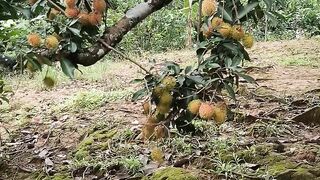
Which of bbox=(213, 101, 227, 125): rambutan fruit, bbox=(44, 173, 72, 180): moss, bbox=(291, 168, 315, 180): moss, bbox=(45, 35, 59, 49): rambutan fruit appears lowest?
bbox=(44, 173, 72, 180): moss

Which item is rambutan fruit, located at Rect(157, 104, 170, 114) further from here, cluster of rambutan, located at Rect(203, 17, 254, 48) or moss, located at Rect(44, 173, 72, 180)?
moss, located at Rect(44, 173, 72, 180)

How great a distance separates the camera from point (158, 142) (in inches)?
76.9

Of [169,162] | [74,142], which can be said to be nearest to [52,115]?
[74,142]

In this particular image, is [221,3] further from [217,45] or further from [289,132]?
[289,132]

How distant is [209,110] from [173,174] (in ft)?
2.23

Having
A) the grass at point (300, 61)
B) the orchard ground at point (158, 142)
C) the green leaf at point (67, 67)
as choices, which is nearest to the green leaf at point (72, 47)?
the green leaf at point (67, 67)

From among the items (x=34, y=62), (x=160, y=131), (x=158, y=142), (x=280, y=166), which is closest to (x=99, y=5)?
(x=34, y=62)

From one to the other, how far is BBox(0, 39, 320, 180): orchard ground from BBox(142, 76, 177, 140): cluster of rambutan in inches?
3.4

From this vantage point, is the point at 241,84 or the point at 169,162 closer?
the point at 169,162

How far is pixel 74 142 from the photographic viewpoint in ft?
8.64

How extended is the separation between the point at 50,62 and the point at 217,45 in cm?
49

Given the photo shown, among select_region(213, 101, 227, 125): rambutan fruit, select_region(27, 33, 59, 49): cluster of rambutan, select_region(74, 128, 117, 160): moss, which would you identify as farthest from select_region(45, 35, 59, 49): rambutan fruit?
select_region(74, 128, 117, 160): moss

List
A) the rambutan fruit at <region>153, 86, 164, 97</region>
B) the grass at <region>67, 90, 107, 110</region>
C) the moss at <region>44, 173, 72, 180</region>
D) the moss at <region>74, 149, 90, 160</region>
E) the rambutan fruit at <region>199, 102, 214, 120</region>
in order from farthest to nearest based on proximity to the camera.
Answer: the grass at <region>67, 90, 107, 110</region> < the moss at <region>74, 149, 90, 160</region> < the moss at <region>44, 173, 72, 180</region> < the rambutan fruit at <region>153, 86, 164, 97</region> < the rambutan fruit at <region>199, 102, 214, 120</region>

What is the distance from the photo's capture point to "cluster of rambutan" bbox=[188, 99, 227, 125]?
3.99ft
